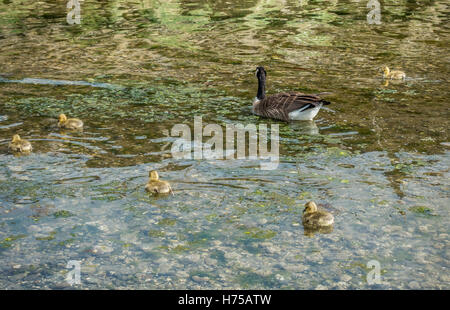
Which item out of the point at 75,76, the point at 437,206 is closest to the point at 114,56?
the point at 75,76

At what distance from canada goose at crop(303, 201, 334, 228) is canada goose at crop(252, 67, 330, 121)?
16.6ft

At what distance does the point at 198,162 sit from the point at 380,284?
192 inches

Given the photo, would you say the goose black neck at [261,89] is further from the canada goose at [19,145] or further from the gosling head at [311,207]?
the gosling head at [311,207]

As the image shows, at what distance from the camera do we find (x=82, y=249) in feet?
27.0

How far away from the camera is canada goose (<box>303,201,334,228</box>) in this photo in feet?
27.9

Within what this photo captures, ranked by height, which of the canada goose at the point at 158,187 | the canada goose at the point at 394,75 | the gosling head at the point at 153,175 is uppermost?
the gosling head at the point at 153,175

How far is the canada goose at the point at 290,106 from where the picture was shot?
1340 cm

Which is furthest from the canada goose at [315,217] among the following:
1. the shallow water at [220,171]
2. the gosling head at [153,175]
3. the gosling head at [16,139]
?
the gosling head at [16,139]

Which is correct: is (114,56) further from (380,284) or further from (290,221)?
(380,284)

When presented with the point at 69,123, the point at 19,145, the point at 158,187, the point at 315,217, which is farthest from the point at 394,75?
the point at 19,145

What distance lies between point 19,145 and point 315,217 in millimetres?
6286

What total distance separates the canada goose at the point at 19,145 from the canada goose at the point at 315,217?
6.00m

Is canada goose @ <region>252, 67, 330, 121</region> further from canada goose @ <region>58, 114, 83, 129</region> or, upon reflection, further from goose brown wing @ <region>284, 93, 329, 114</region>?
canada goose @ <region>58, 114, 83, 129</region>

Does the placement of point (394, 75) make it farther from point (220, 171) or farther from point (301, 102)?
point (220, 171)
